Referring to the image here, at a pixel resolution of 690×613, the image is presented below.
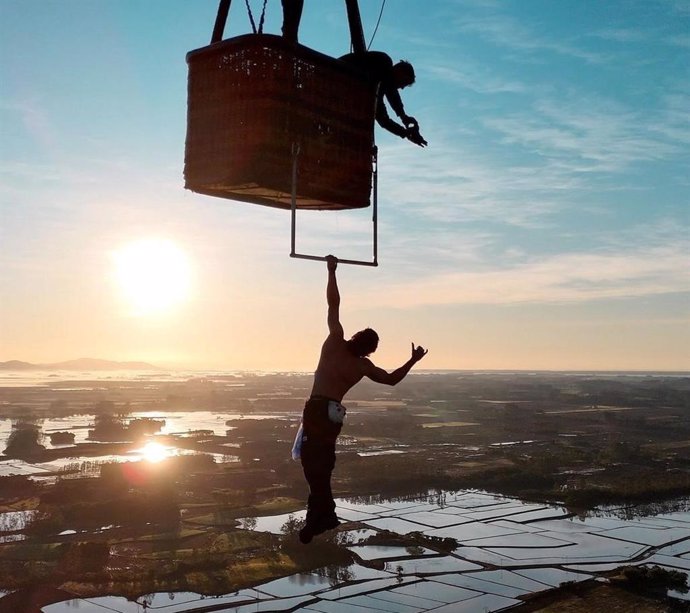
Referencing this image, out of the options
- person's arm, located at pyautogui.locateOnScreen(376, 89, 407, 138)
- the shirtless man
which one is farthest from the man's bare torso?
person's arm, located at pyautogui.locateOnScreen(376, 89, 407, 138)

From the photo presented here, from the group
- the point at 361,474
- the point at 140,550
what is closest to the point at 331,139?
the point at 140,550

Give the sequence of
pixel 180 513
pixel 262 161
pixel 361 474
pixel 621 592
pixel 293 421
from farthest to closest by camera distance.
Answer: pixel 293 421 → pixel 361 474 → pixel 180 513 → pixel 621 592 → pixel 262 161

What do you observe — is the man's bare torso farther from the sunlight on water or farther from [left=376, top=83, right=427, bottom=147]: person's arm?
the sunlight on water

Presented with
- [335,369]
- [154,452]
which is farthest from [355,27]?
[154,452]

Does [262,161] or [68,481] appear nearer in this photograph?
[262,161]

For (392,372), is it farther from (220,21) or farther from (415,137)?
(220,21)

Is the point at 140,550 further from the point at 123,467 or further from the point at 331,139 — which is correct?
the point at 331,139
